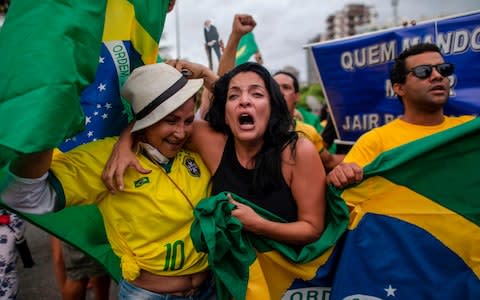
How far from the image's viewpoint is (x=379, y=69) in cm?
385

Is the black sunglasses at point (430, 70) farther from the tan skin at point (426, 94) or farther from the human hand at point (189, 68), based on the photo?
the human hand at point (189, 68)

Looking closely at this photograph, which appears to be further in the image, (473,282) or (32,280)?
(32,280)

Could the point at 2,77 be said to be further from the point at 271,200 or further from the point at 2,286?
the point at 2,286

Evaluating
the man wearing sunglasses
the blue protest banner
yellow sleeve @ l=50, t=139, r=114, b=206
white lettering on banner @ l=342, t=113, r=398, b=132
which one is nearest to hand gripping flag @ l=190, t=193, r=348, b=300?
yellow sleeve @ l=50, t=139, r=114, b=206

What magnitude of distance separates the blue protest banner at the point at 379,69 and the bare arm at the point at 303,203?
1.81 meters

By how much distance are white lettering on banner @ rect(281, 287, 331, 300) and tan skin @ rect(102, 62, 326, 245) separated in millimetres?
271

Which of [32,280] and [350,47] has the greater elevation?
[350,47]

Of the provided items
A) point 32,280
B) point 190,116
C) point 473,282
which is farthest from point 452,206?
point 32,280

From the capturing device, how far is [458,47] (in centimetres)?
330

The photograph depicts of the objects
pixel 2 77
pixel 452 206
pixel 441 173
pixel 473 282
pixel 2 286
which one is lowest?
pixel 2 286

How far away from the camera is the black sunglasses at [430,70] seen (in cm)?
263

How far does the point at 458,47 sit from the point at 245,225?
2.38 meters

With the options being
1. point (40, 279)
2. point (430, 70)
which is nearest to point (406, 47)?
point (430, 70)

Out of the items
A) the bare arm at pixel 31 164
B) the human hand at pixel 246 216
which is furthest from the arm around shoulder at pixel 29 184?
the human hand at pixel 246 216
